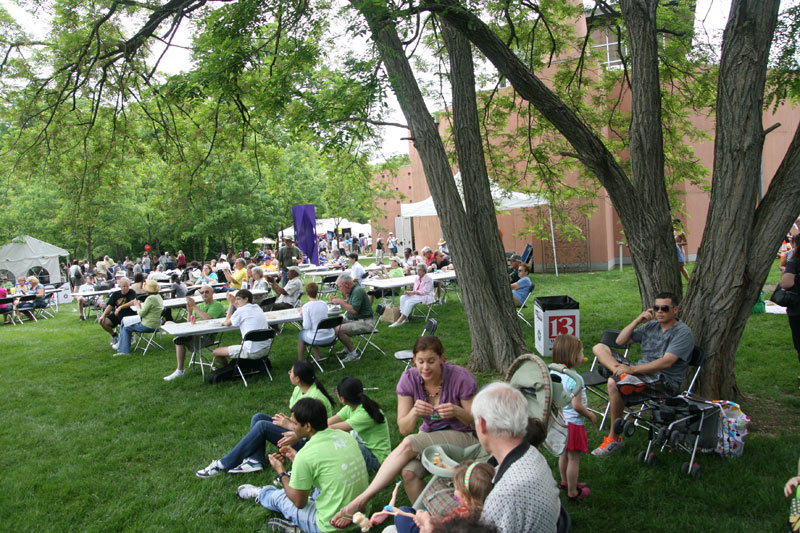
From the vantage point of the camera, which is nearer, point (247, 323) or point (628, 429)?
point (628, 429)

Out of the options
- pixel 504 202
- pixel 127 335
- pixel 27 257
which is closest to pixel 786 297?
pixel 504 202

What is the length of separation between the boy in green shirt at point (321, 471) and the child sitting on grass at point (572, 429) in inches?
54.7

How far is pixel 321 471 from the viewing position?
3238mm

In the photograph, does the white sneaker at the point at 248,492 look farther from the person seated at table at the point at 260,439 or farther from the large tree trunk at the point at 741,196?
the large tree trunk at the point at 741,196

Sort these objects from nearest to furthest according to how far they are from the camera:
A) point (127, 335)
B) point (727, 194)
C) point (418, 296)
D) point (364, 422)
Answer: point (364, 422) < point (727, 194) < point (127, 335) < point (418, 296)

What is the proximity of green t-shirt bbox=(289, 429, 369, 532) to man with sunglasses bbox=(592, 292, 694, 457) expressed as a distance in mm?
2154

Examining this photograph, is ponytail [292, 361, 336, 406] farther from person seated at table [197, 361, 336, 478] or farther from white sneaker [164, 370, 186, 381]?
white sneaker [164, 370, 186, 381]

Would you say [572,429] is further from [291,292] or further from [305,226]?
[305,226]

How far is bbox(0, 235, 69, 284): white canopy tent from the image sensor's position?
24344mm

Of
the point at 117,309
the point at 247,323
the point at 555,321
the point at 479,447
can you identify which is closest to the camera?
the point at 479,447

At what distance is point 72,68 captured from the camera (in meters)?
7.14

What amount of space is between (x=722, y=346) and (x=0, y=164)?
30.9ft

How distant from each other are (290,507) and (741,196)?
14.1 feet

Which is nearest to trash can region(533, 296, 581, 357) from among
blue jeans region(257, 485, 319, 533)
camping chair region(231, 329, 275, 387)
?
camping chair region(231, 329, 275, 387)
